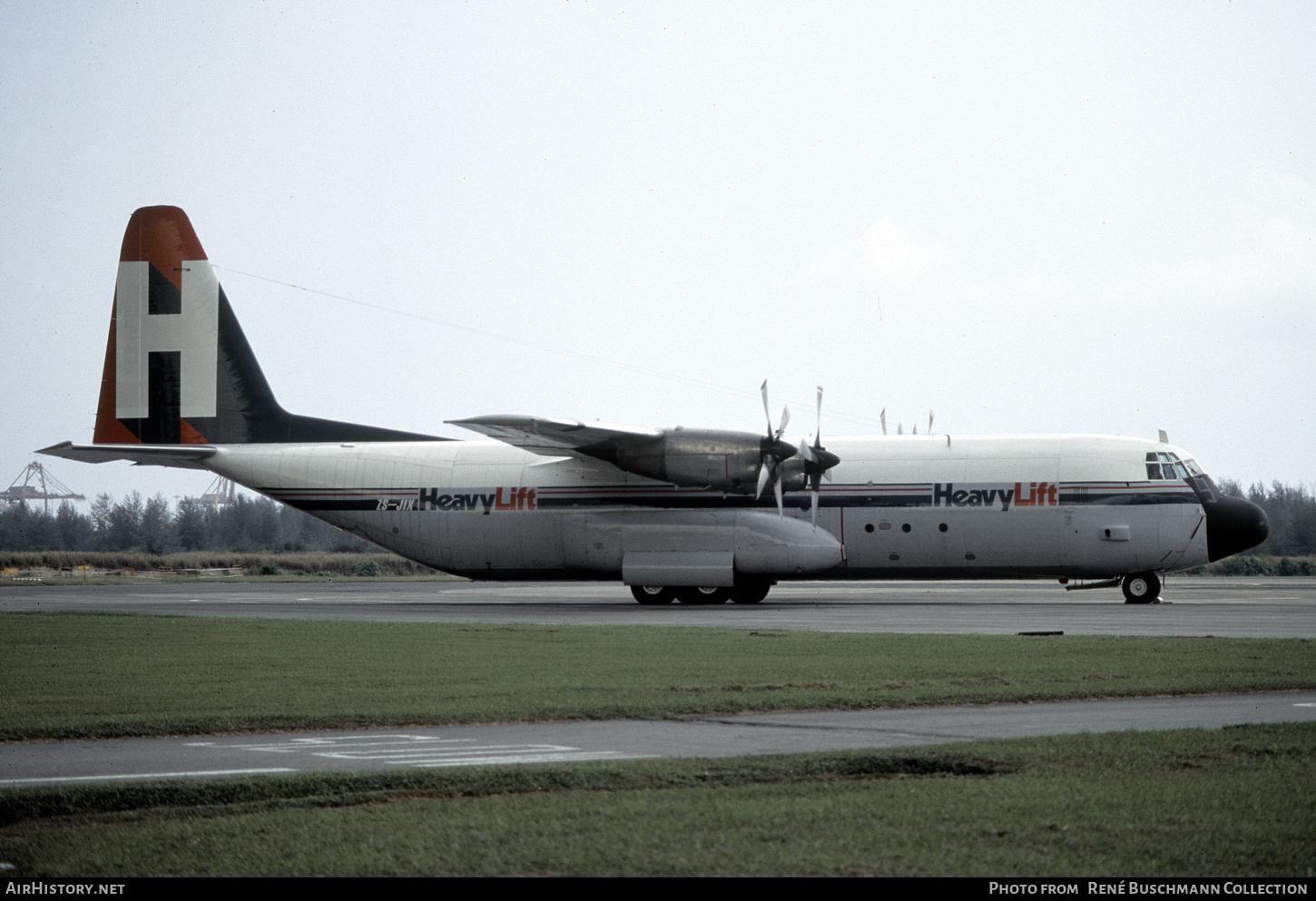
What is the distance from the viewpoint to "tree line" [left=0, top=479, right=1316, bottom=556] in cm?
11362

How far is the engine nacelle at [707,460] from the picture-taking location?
104 feet

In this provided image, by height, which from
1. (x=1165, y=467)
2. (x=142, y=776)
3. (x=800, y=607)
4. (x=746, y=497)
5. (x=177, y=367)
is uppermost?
(x=177, y=367)

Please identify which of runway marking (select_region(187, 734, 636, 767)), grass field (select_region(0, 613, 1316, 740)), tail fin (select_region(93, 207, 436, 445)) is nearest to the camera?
runway marking (select_region(187, 734, 636, 767))

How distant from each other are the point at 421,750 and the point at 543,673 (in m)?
5.44

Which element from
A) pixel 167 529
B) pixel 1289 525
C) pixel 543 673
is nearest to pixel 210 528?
pixel 167 529

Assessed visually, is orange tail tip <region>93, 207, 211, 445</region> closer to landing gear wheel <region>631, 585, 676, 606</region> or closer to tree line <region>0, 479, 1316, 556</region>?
landing gear wheel <region>631, 585, 676, 606</region>

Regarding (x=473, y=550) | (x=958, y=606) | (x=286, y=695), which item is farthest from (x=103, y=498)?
(x=286, y=695)

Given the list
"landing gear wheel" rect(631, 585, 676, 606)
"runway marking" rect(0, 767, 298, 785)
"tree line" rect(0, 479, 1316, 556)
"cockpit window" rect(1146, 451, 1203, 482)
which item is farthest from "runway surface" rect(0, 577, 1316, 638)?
"tree line" rect(0, 479, 1316, 556)

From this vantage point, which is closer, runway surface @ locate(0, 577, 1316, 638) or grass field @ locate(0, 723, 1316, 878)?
grass field @ locate(0, 723, 1316, 878)

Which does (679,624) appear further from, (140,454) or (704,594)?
(140,454)

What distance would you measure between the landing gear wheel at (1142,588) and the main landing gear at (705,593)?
940 centimetres

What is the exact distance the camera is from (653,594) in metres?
34.2

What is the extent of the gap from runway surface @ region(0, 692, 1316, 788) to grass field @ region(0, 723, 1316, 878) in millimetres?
672

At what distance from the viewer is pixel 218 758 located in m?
9.17
